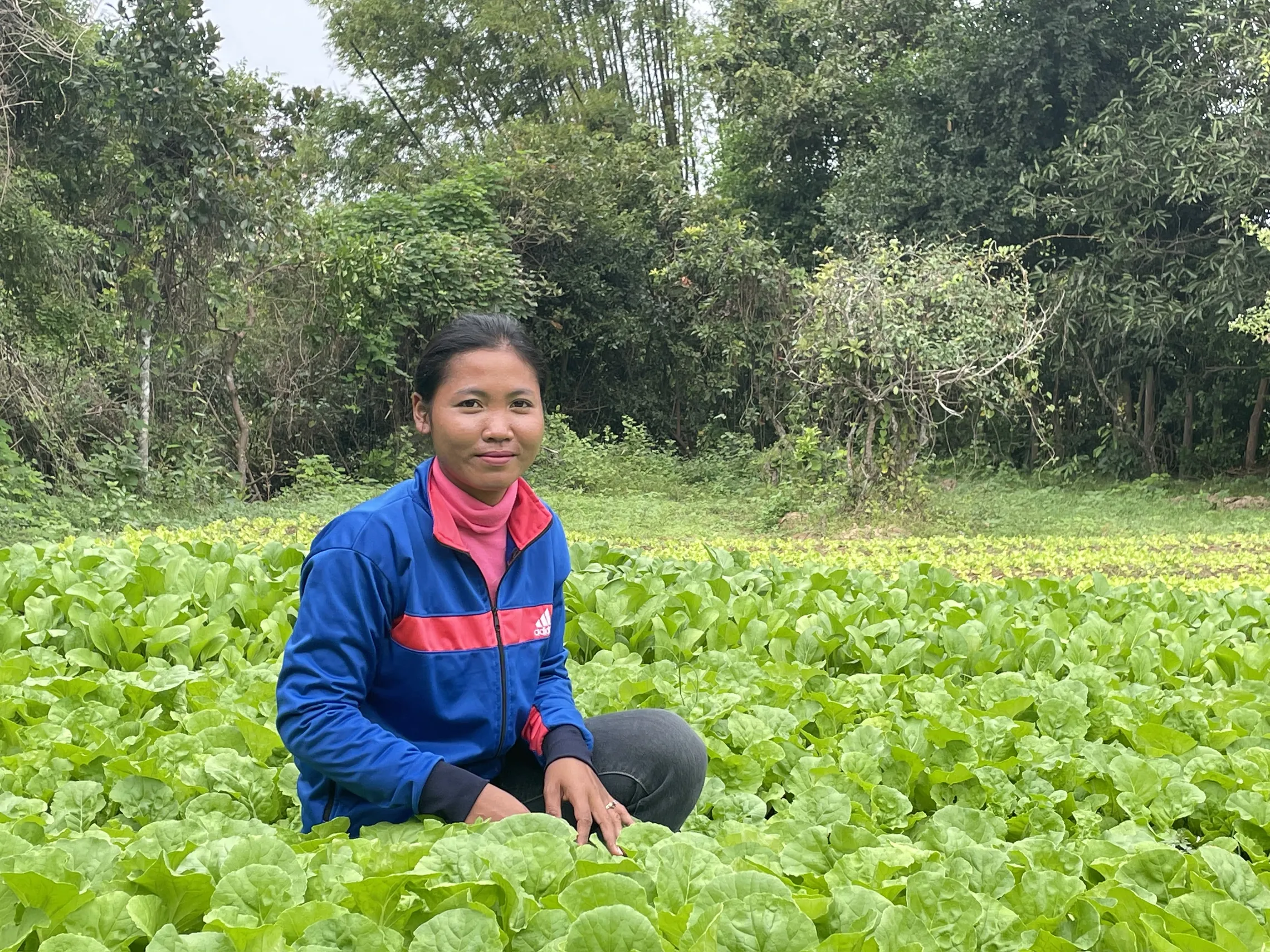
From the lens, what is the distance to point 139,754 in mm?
2807

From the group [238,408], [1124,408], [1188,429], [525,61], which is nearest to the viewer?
[238,408]

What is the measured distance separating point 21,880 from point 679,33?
19465 millimetres

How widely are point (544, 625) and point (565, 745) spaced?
0.25m

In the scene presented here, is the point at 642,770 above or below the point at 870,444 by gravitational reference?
above

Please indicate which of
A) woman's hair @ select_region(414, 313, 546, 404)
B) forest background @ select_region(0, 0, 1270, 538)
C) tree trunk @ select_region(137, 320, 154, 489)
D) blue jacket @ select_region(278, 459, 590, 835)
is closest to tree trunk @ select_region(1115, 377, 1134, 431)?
forest background @ select_region(0, 0, 1270, 538)

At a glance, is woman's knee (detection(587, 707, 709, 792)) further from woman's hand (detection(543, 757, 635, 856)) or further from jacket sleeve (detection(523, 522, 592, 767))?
woman's hand (detection(543, 757, 635, 856))

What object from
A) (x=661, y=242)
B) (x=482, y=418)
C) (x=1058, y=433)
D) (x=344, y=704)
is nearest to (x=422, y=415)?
(x=482, y=418)

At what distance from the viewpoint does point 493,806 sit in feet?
6.61

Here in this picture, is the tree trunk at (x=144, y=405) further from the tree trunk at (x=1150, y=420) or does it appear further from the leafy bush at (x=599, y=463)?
the tree trunk at (x=1150, y=420)

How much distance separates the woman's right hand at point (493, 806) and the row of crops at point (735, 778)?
3.7 inches

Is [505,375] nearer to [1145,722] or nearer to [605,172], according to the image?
[1145,722]

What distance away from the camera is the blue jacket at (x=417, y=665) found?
1995 mm

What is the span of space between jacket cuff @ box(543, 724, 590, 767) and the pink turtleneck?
0.30 m

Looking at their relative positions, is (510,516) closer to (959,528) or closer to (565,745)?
(565,745)
